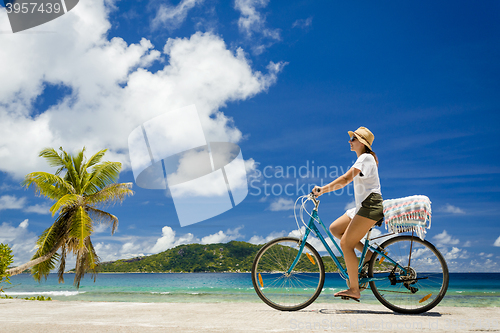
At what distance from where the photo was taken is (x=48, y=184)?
15.2 metres

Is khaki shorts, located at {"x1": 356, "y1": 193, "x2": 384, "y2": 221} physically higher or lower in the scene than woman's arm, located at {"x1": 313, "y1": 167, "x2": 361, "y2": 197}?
lower

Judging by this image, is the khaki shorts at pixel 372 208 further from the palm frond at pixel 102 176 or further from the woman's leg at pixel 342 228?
the palm frond at pixel 102 176

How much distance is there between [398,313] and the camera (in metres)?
4.22

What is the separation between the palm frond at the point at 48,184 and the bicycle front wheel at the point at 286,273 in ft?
46.1

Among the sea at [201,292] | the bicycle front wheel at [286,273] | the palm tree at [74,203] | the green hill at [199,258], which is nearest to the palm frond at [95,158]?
the palm tree at [74,203]

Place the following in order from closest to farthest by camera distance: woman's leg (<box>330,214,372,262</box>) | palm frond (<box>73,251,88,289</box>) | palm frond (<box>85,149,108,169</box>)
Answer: woman's leg (<box>330,214,372,262</box>) → palm frond (<box>73,251,88,289</box>) → palm frond (<box>85,149,108,169</box>)

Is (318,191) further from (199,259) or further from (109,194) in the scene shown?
(199,259)

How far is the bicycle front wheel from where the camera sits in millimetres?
4336

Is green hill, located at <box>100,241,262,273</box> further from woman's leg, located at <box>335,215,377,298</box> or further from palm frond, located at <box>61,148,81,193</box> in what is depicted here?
woman's leg, located at <box>335,215,377,298</box>

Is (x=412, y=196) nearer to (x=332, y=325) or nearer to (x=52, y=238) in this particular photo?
(x=332, y=325)

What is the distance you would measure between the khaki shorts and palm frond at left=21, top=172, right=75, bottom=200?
15.2 m

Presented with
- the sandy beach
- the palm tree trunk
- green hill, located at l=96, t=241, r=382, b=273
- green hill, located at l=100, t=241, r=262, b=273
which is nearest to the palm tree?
the palm tree trunk

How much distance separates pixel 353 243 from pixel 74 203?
14363 mm

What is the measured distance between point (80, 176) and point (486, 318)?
17.1 metres
